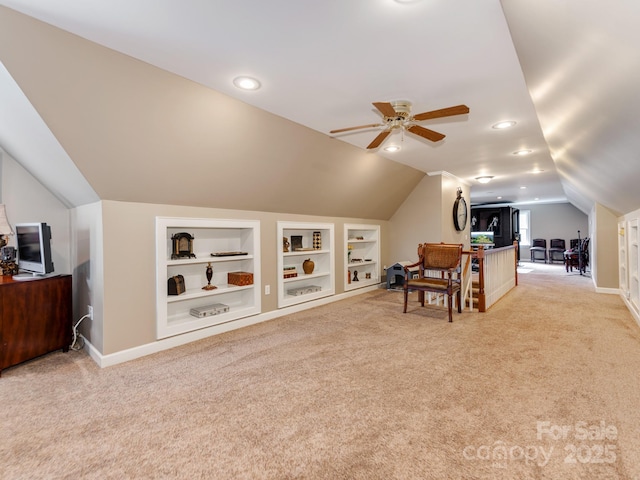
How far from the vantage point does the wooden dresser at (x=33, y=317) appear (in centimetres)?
265

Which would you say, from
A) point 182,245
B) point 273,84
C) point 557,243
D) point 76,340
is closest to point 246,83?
point 273,84

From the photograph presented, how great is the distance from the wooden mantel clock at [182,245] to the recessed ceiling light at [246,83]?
182 centimetres

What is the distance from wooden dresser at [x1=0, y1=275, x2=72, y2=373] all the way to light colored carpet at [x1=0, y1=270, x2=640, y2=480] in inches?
5.7

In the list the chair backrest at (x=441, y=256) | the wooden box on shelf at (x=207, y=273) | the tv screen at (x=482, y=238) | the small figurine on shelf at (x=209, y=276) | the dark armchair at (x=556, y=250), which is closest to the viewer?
the wooden box on shelf at (x=207, y=273)

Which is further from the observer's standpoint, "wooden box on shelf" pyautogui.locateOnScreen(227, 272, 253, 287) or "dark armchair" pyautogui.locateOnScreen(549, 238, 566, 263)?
"dark armchair" pyautogui.locateOnScreen(549, 238, 566, 263)

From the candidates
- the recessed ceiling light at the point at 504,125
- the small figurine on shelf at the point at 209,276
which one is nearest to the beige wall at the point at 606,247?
the recessed ceiling light at the point at 504,125

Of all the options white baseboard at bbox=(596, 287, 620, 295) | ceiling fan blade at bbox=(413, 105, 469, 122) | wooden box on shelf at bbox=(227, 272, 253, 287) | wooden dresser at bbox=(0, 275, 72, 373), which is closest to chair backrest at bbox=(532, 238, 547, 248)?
white baseboard at bbox=(596, 287, 620, 295)

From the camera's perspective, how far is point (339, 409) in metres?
2.09

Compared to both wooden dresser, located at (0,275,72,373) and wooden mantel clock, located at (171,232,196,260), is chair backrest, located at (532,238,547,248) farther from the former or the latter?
wooden dresser, located at (0,275,72,373)

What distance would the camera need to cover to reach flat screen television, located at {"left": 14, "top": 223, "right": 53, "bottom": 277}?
292 centimetres

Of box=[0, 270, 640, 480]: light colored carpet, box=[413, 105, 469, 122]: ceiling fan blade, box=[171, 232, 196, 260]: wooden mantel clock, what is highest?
box=[413, 105, 469, 122]: ceiling fan blade

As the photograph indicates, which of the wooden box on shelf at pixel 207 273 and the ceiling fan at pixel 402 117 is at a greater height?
the ceiling fan at pixel 402 117

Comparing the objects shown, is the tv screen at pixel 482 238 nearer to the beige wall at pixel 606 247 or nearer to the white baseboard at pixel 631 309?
the beige wall at pixel 606 247

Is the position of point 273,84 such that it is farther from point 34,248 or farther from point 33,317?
point 33,317
